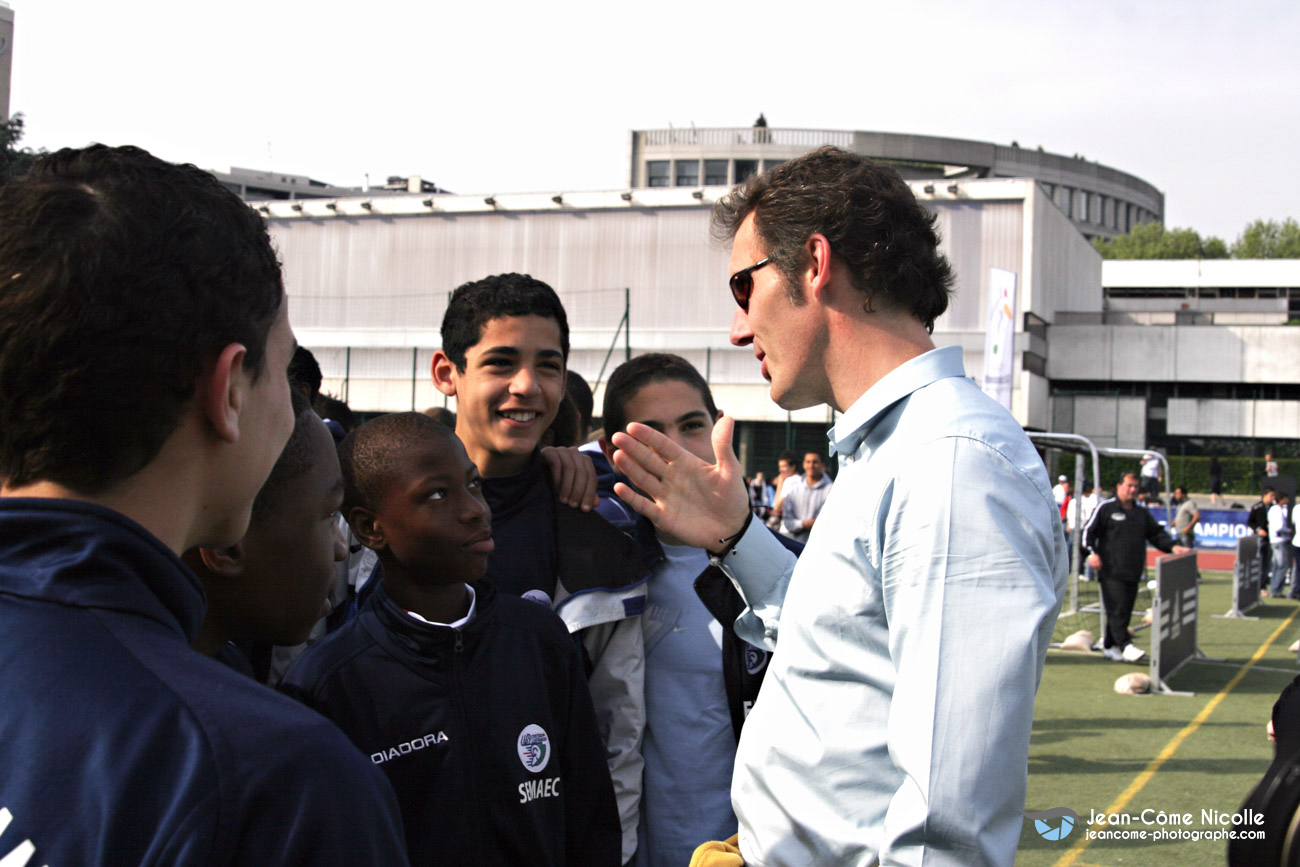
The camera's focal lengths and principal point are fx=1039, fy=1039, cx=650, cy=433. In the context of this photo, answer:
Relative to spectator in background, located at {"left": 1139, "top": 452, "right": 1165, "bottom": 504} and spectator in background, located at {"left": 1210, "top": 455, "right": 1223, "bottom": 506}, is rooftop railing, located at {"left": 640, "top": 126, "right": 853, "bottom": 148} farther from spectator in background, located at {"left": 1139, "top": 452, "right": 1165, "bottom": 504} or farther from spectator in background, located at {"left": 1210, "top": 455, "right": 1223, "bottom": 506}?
spectator in background, located at {"left": 1139, "top": 452, "right": 1165, "bottom": 504}

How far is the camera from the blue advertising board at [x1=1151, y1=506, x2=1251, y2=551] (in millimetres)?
26859

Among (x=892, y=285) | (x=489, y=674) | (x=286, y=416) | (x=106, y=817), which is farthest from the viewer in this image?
(x=489, y=674)

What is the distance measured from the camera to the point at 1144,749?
7.88 meters

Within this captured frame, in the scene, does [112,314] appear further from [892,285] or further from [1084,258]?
[1084,258]

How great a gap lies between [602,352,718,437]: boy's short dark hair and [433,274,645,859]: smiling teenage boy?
0.27 meters

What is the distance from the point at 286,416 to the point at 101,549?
1.00 feet

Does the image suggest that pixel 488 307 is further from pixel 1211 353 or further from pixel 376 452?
pixel 1211 353

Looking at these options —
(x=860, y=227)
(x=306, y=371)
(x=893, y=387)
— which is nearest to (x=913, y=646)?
(x=893, y=387)

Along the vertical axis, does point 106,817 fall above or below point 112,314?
below

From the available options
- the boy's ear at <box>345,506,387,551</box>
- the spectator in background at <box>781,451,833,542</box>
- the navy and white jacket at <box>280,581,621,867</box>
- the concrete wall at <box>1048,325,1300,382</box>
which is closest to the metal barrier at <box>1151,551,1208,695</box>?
the spectator in background at <box>781,451,833,542</box>

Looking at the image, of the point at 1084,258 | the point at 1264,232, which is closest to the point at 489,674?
the point at 1084,258

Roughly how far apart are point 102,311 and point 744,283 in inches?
57.5

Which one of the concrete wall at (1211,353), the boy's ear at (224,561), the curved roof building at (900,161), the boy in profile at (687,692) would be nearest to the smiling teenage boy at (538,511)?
the boy in profile at (687,692)

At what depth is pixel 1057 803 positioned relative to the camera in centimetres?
655
